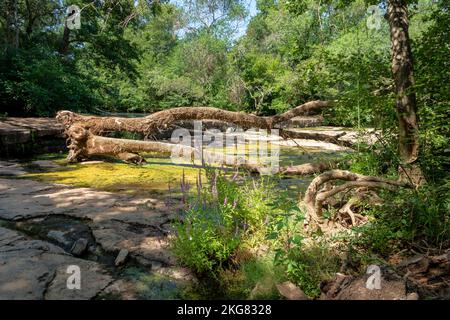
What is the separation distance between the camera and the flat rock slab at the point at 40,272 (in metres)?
2.20

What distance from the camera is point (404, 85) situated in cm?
403

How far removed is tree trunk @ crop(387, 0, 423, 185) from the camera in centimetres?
400

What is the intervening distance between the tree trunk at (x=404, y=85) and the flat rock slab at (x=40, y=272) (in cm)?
367

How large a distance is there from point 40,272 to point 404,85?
4428mm

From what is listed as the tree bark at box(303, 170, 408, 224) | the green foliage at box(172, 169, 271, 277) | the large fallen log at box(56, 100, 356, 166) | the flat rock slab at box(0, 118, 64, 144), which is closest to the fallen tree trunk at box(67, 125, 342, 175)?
the large fallen log at box(56, 100, 356, 166)

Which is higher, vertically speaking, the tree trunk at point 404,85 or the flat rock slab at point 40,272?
the tree trunk at point 404,85

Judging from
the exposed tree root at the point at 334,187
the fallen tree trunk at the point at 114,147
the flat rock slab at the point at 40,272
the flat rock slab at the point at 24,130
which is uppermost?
the flat rock slab at the point at 24,130

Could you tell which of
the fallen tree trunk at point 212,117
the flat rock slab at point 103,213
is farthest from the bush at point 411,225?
the fallen tree trunk at point 212,117

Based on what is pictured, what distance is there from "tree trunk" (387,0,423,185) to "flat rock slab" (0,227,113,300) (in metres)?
3.67

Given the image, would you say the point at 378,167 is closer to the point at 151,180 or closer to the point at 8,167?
the point at 151,180

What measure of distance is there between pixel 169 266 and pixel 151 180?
134 inches

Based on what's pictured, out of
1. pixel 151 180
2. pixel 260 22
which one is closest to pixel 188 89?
pixel 260 22

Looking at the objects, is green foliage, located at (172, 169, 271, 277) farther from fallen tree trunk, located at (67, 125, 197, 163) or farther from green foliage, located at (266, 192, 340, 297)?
fallen tree trunk, located at (67, 125, 197, 163)

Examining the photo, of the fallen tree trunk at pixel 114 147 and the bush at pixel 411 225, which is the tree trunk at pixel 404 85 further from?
the fallen tree trunk at pixel 114 147
